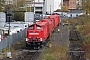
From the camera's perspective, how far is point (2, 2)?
256 ft

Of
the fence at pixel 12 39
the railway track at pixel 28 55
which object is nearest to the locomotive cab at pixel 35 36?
the railway track at pixel 28 55

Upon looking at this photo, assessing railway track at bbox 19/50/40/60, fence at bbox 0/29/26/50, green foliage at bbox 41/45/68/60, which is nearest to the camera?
green foliage at bbox 41/45/68/60

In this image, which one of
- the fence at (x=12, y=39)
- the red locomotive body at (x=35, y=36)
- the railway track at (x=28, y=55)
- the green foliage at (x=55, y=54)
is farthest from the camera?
the red locomotive body at (x=35, y=36)

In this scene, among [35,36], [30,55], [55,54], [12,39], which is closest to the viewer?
[55,54]

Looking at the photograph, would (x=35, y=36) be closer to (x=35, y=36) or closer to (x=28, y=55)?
(x=35, y=36)

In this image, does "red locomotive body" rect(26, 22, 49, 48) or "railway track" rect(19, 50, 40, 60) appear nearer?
"railway track" rect(19, 50, 40, 60)

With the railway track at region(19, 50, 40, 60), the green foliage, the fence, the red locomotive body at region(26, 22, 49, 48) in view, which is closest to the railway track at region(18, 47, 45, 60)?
the railway track at region(19, 50, 40, 60)

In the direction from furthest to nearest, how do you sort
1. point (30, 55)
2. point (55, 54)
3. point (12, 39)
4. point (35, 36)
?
point (12, 39) < point (35, 36) < point (30, 55) < point (55, 54)

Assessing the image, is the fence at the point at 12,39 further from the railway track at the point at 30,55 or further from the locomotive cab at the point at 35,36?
the locomotive cab at the point at 35,36

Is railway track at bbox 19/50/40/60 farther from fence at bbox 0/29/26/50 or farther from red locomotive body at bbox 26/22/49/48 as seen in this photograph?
fence at bbox 0/29/26/50

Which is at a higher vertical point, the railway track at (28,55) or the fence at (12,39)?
the fence at (12,39)

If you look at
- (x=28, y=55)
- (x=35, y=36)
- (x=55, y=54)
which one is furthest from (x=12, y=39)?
(x=55, y=54)

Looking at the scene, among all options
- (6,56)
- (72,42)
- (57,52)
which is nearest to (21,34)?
(72,42)

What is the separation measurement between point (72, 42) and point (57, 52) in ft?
46.3
